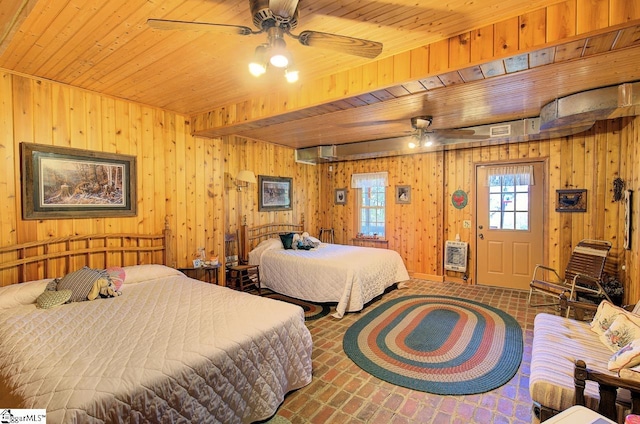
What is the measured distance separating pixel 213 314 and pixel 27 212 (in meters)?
2.09

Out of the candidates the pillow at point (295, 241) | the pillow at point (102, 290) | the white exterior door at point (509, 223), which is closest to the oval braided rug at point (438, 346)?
the white exterior door at point (509, 223)

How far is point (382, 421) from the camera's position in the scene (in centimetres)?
202

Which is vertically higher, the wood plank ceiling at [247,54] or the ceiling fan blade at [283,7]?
the wood plank ceiling at [247,54]

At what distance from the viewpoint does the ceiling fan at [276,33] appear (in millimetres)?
1497

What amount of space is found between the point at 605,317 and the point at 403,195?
3863 mm

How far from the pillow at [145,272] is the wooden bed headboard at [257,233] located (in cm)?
157

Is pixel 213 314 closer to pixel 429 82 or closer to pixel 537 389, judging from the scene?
pixel 537 389

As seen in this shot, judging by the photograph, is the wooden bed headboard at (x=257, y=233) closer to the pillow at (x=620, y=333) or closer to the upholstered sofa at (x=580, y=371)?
the upholstered sofa at (x=580, y=371)

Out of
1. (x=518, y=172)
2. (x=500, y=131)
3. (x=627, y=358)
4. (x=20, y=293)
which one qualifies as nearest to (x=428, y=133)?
(x=500, y=131)

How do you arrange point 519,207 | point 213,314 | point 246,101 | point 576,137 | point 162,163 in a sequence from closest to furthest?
point 213,314 → point 246,101 → point 162,163 → point 576,137 → point 519,207

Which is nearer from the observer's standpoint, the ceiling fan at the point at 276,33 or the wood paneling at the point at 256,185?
the ceiling fan at the point at 276,33

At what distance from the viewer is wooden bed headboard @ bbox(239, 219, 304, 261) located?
490 centimetres

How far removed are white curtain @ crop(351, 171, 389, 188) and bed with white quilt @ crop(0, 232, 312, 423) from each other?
4309 mm

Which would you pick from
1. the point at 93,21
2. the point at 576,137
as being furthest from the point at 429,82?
the point at 576,137
